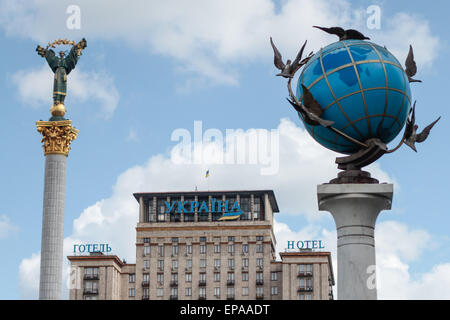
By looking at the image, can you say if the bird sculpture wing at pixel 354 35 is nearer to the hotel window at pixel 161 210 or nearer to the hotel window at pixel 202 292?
the hotel window at pixel 202 292

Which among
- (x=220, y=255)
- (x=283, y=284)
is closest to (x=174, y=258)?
(x=220, y=255)

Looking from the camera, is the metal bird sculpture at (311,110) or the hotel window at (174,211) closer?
the metal bird sculpture at (311,110)

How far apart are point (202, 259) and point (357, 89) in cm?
11355

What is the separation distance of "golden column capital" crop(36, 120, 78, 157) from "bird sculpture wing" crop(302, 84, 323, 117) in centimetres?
4673

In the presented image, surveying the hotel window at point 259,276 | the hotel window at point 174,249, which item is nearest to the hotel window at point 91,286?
the hotel window at point 174,249

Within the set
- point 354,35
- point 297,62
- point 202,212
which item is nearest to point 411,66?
point 354,35

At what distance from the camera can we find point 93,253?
143 m

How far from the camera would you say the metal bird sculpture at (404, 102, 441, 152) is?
3459cm

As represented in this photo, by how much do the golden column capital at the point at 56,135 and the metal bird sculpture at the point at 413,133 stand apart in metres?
46.9

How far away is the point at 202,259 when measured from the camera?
14450 cm

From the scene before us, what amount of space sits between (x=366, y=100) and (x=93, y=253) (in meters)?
114

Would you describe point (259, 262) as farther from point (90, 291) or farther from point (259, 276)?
point (90, 291)

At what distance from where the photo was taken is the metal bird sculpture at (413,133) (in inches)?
1362

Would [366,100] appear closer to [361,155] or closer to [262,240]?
[361,155]
